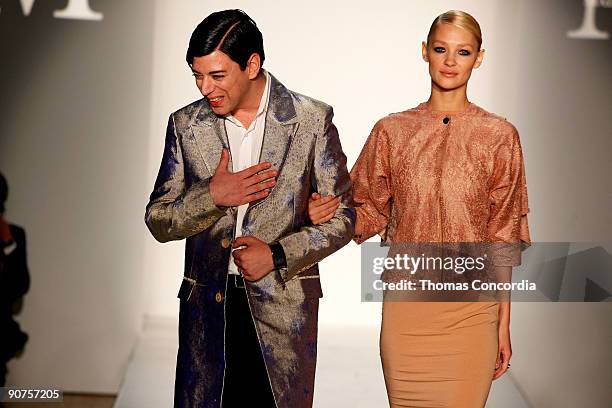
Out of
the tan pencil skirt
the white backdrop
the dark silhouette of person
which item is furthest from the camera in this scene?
the dark silhouette of person

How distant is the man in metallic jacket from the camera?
3.98 metres

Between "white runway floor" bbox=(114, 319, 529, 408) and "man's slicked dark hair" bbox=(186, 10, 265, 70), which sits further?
"white runway floor" bbox=(114, 319, 529, 408)

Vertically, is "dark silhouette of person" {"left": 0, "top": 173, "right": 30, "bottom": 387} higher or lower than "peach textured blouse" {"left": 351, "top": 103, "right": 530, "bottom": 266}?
lower

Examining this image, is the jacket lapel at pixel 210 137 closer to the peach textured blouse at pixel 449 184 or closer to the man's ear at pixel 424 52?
the peach textured blouse at pixel 449 184

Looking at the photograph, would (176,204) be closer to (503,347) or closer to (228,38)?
(228,38)

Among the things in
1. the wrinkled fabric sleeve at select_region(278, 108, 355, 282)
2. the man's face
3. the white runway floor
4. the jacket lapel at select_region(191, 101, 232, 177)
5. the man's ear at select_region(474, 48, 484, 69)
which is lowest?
the white runway floor

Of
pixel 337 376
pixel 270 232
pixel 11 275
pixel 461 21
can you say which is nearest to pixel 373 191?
pixel 270 232

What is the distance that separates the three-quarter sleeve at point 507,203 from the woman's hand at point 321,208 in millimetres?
551

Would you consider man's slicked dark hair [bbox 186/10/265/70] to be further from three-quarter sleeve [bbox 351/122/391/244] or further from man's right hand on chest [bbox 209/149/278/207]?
three-quarter sleeve [bbox 351/122/391/244]

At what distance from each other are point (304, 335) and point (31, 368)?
4.94 ft

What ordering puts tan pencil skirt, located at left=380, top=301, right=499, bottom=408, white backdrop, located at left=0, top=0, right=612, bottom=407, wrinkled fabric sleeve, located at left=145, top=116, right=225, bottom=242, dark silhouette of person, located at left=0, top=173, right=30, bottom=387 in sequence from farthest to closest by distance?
dark silhouette of person, located at left=0, top=173, right=30, bottom=387 < white backdrop, located at left=0, top=0, right=612, bottom=407 < tan pencil skirt, located at left=380, top=301, right=499, bottom=408 < wrinkled fabric sleeve, located at left=145, top=116, right=225, bottom=242

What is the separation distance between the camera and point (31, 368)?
16.6 feet

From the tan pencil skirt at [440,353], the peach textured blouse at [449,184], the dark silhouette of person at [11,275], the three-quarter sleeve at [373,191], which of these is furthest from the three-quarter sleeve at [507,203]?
the dark silhouette of person at [11,275]

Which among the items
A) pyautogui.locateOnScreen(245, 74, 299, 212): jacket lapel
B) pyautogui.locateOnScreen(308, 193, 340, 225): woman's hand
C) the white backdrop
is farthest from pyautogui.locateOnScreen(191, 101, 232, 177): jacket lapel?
the white backdrop
